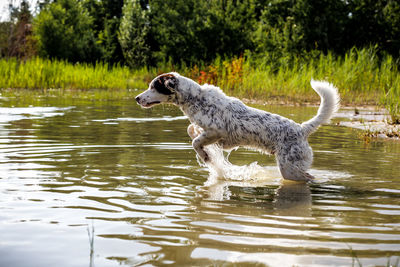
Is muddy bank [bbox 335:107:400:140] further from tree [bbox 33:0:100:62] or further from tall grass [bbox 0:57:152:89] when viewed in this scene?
tree [bbox 33:0:100:62]

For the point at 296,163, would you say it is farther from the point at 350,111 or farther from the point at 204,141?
the point at 350,111

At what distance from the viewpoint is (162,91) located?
6.95m

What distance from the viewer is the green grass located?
55.4ft

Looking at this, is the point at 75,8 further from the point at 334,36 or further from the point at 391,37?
the point at 391,37

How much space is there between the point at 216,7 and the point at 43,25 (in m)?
10.2

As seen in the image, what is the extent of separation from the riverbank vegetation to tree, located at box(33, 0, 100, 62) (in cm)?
6

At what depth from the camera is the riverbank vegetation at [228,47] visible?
17922 mm

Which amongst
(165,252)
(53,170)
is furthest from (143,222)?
(53,170)

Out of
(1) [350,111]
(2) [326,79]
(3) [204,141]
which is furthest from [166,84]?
(2) [326,79]

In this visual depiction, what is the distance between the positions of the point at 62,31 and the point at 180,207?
89.6 feet

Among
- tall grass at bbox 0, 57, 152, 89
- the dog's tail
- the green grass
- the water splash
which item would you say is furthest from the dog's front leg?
tall grass at bbox 0, 57, 152, 89

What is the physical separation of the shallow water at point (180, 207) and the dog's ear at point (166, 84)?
3.43 ft

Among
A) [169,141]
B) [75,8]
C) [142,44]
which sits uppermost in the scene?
[75,8]

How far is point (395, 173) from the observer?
22.3 ft
